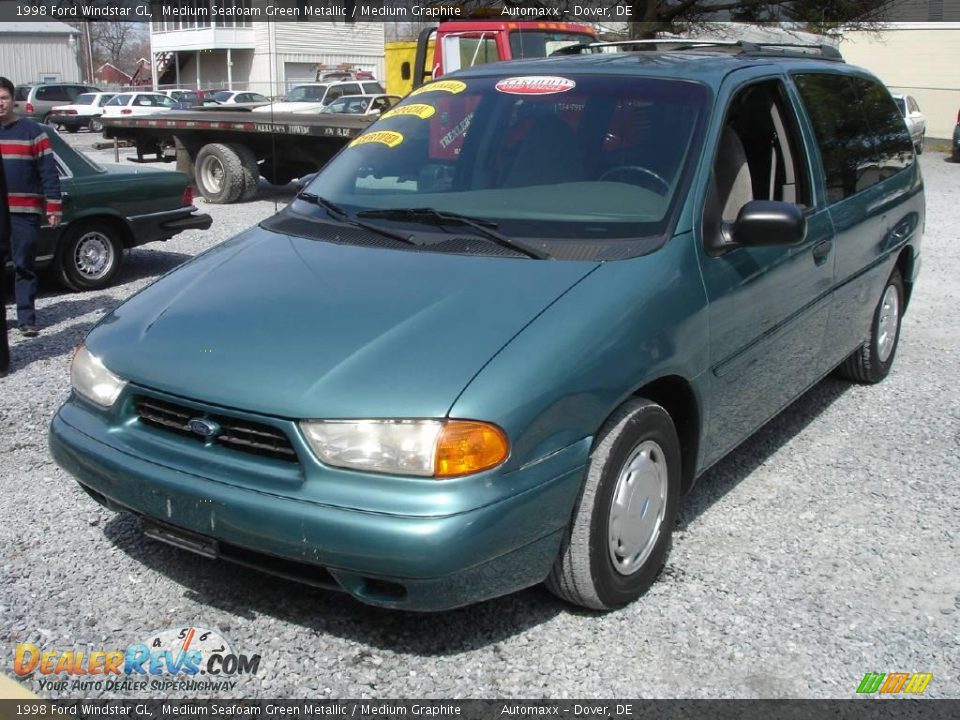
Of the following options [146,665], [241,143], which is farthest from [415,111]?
[241,143]

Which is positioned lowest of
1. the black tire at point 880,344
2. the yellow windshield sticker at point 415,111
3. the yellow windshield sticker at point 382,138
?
the black tire at point 880,344

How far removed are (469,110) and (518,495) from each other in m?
2.16

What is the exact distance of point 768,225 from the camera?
3.64 meters

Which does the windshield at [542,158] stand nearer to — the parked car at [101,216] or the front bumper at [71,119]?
the parked car at [101,216]

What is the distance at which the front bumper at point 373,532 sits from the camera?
9.07 feet

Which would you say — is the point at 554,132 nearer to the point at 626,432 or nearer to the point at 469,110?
Result: the point at 469,110

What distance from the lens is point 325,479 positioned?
2846 millimetres

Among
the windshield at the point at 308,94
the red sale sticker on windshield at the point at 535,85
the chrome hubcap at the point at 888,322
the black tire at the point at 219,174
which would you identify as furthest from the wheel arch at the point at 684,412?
the windshield at the point at 308,94

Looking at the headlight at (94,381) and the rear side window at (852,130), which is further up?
the rear side window at (852,130)

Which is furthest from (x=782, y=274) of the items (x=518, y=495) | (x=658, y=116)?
(x=518, y=495)

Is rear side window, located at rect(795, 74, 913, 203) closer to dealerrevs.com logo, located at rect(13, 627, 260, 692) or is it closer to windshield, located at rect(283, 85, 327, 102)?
dealerrevs.com logo, located at rect(13, 627, 260, 692)

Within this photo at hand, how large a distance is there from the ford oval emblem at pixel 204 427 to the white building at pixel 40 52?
53320 mm

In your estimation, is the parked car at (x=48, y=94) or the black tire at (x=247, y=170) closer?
the black tire at (x=247, y=170)

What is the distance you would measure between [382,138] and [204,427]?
1.97m
